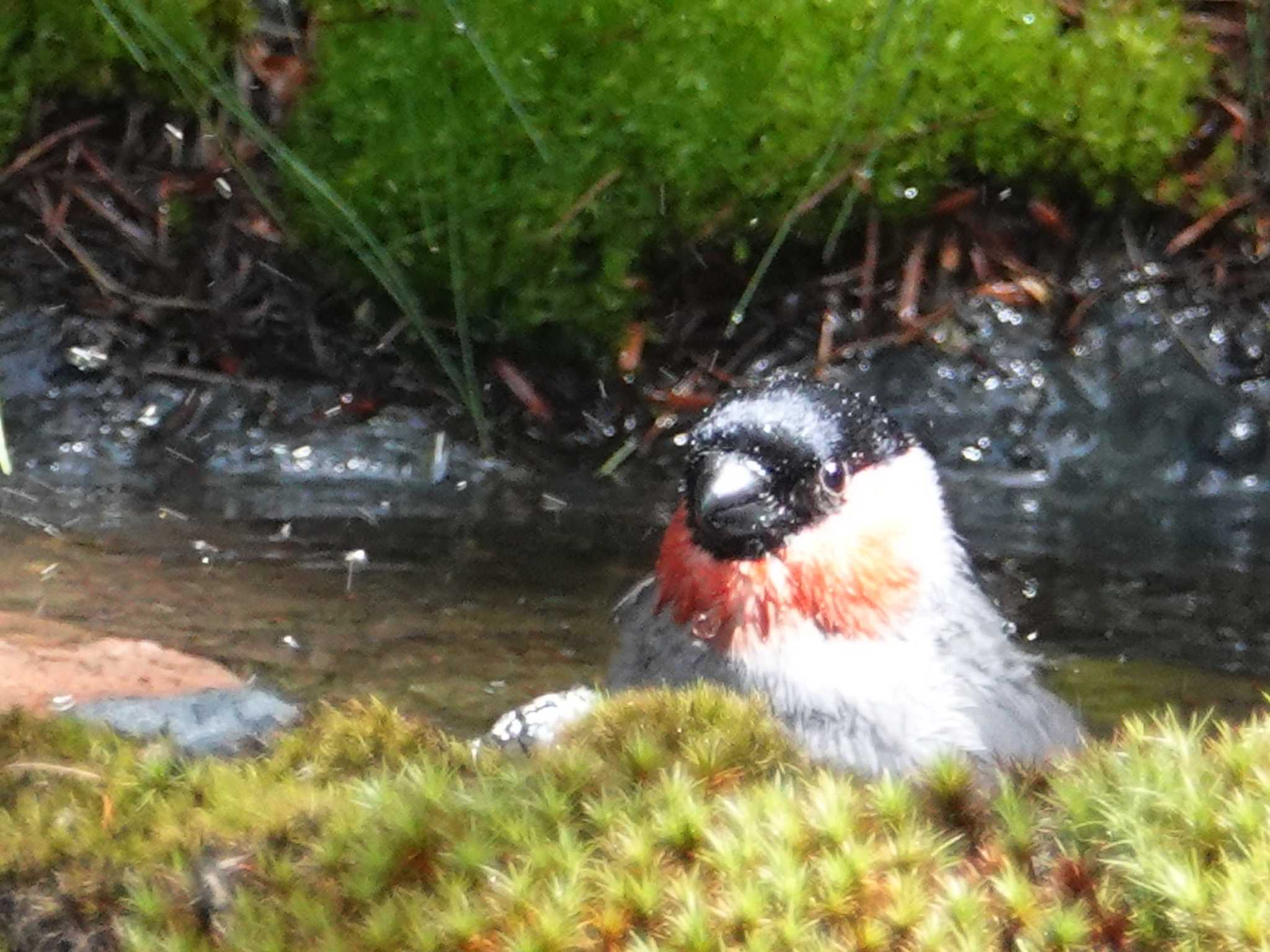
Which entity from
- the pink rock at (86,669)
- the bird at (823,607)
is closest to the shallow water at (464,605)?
the pink rock at (86,669)

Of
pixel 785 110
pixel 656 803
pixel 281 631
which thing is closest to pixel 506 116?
pixel 785 110

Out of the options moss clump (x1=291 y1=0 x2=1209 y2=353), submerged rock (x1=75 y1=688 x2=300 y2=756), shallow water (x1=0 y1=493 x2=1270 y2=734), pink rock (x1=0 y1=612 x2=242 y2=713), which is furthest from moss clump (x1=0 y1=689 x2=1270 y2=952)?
moss clump (x1=291 y1=0 x2=1209 y2=353)

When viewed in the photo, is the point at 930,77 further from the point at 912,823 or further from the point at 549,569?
the point at 912,823

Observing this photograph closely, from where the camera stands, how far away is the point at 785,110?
4.46 metres

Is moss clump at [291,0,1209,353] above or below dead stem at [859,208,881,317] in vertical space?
above

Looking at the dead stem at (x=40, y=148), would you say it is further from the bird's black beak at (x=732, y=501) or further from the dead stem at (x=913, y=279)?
the bird's black beak at (x=732, y=501)

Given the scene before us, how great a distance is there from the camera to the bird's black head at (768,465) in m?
2.82

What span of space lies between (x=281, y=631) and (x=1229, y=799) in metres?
2.29

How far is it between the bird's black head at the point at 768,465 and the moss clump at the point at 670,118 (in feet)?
5.20

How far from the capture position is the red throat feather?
9.39ft

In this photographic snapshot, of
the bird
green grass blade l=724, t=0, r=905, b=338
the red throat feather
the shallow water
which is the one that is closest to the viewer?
the bird

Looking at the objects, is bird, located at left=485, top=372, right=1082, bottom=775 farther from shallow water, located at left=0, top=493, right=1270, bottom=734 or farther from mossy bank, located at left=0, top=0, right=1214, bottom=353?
mossy bank, located at left=0, top=0, right=1214, bottom=353

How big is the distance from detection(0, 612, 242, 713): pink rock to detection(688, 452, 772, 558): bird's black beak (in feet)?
2.95

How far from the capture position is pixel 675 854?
1.56m
